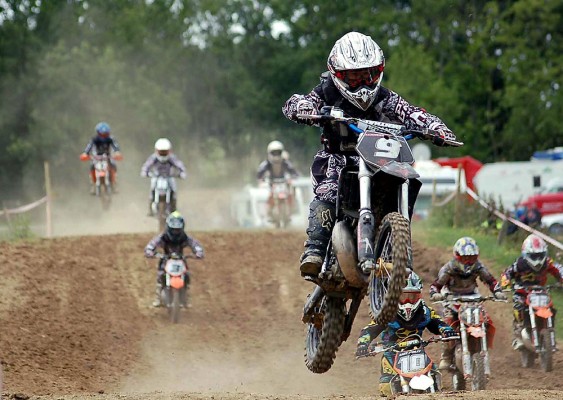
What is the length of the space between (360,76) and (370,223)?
1.21m

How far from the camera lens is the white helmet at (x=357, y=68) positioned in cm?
865

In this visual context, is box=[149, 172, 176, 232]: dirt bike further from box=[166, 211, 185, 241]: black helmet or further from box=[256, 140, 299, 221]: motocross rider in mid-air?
box=[166, 211, 185, 241]: black helmet

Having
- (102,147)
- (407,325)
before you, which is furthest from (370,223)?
(102,147)

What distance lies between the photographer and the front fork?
8.34 m

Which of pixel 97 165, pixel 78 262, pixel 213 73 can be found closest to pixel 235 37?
pixel 213 73

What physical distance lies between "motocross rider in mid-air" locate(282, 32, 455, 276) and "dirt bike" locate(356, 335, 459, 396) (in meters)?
2.35

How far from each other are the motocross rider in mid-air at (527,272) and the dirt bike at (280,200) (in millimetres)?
12239

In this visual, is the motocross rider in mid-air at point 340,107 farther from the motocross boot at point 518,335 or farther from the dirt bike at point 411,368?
the motocross boot at point 518,335

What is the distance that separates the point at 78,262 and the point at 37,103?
2941 cm

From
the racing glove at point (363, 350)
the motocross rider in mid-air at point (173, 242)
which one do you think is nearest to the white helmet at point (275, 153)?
the motocross rider in mid-air at point (173, 242)

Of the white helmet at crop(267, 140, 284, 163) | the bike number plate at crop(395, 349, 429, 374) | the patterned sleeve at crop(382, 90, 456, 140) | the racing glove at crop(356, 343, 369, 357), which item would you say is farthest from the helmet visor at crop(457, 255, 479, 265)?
the white helmet at crop(267, 140, 284, 163)

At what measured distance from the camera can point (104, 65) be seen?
4953 centimetres

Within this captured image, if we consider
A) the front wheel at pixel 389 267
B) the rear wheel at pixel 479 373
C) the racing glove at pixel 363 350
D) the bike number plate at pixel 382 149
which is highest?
the bike number plate at pixel 382 149

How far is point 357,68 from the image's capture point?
8.62 m
